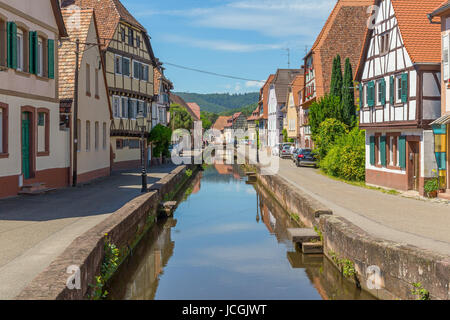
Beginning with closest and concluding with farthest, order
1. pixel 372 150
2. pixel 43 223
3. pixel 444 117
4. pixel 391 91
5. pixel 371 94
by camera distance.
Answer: pixel 43 223
pixel 444 117
pixel 391 91
pixel 371 94
pixel 372 150

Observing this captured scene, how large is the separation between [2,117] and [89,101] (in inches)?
354

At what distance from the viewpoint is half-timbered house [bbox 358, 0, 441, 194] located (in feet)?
66.7

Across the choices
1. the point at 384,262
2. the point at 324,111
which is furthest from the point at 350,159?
the point at 384,262

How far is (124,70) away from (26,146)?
705 inches

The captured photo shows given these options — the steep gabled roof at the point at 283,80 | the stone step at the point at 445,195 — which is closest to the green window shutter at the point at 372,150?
the stone step at the point at 445,195

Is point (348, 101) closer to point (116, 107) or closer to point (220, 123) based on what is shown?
point (116, 107)

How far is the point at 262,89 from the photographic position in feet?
348

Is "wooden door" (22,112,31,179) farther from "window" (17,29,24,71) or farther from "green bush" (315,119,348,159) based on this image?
"green bush" (315,119,348,159)

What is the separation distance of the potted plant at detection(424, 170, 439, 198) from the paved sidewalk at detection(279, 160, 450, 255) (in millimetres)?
741

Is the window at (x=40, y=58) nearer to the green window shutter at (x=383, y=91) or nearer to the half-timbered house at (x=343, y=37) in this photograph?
the green window shutter at (x=383, y=91)

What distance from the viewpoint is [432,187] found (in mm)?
19750

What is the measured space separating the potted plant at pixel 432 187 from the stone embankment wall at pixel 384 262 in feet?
24.4
